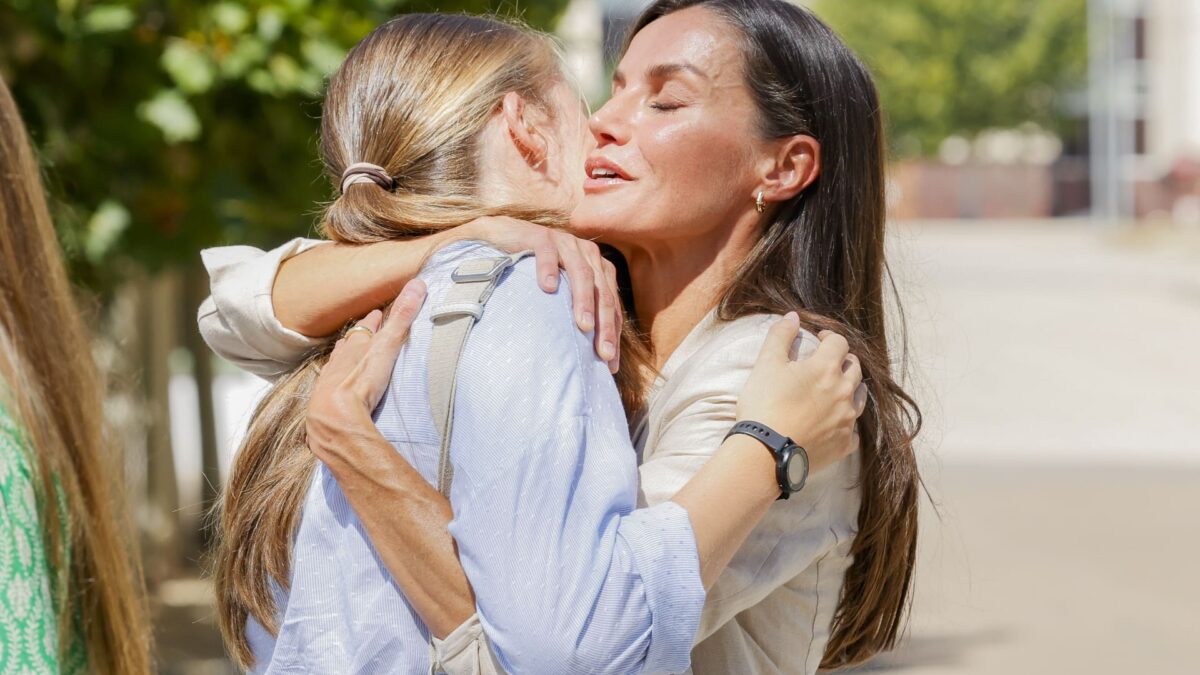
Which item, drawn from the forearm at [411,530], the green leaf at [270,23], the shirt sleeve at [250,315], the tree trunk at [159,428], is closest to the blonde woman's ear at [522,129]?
the shirt sleeve at [250,315]

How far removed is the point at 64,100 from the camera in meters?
4.30

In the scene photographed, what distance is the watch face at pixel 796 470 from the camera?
1645 mm

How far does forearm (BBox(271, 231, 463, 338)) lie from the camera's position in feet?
5.76

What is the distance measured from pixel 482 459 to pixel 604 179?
558 millimetres

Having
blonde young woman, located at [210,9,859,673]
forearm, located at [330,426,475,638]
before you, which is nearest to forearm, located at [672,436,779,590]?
blonde young woman, located at [210,9,859,673]

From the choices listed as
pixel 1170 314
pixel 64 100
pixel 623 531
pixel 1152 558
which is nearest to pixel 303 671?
pixel 623 531

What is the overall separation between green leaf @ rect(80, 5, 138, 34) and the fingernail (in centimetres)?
286

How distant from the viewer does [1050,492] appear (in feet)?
32.9

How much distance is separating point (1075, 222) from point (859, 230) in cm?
4513

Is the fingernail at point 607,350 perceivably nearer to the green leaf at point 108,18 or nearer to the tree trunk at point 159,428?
the green leaf at point 108,18

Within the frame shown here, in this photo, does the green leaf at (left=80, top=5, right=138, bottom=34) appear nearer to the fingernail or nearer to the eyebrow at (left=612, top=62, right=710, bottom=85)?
the eyebrow at (left=612, top=62, right=710, bottom=85)

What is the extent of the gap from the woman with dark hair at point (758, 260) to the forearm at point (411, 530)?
0.85 feet

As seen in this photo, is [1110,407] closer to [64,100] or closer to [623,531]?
[64,100]

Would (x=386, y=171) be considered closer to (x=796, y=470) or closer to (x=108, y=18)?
(x=796, y=470)
